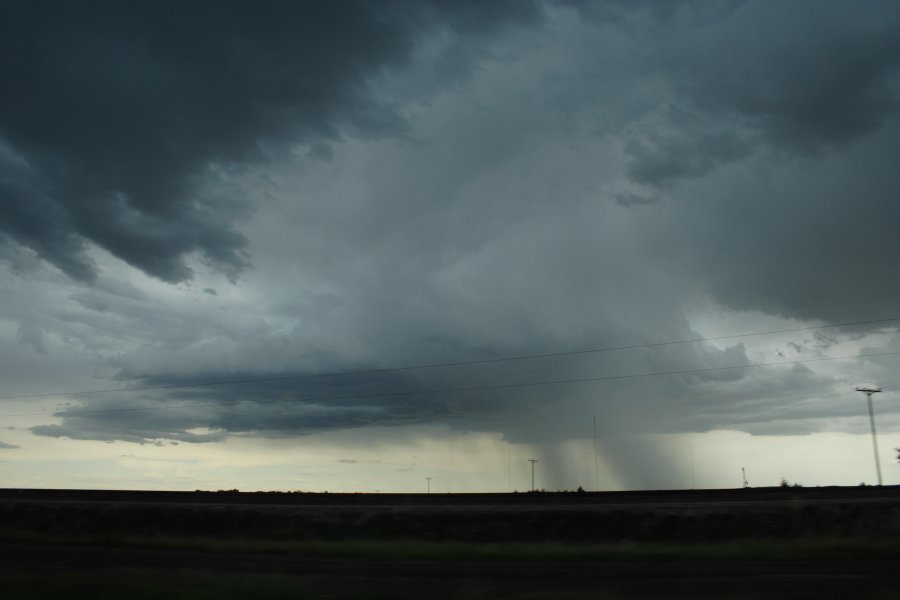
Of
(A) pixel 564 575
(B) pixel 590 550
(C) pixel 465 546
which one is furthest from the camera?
(C) pixel 465 546

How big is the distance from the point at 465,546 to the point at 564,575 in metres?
17.0

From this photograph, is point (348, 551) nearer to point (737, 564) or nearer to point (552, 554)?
point (552, 554)

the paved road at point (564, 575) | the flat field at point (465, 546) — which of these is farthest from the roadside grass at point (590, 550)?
the paved road at point (564, 575)

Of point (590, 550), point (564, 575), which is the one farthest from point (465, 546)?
point (564, 575)

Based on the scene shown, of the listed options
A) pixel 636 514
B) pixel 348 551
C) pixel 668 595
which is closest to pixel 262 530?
pixel 348 551

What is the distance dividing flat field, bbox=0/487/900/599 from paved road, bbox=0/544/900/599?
69 mm

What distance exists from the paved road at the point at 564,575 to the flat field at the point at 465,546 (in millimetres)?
69

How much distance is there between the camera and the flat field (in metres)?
17.2

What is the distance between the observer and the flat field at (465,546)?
17.2m

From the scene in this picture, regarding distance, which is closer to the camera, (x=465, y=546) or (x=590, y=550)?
(x=590, y=550)

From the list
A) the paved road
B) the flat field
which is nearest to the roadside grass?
the flat field

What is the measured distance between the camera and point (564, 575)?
22.3 meters

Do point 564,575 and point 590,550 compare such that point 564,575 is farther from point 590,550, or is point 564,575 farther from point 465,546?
point 465,546

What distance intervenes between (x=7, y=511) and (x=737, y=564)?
61.7 meters
